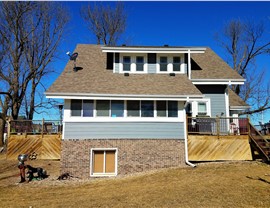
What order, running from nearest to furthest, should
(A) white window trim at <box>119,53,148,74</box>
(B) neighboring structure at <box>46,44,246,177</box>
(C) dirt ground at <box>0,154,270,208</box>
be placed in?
(C) dirt ground at <box>0,154,270,208</box>, (B) neighboring structure at <box>46,44,246,177</box>, (A) white window trim at <box>119,53,148,74</box>

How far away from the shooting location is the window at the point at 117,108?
39.5ft

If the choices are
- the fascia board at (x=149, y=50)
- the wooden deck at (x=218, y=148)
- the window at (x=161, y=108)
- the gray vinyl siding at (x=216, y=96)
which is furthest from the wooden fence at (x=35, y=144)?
the gray vinyl siding at (x=216, y=96)

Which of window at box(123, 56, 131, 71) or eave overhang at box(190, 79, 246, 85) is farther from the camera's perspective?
window at box(123, 56, 131, 71)

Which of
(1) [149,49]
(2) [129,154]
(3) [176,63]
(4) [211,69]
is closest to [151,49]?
(1) [149,49]

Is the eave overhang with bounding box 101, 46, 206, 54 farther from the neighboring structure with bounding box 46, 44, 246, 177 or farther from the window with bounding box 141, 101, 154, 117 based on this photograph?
the window with bounding box 141, 101, 154, 117

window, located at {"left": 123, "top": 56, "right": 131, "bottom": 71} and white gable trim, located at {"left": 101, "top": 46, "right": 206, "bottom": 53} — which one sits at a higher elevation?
white gable trim, located at {"left": 101, "top": 46, "right": 206, "bottom": 53}

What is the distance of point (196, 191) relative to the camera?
24.8ft

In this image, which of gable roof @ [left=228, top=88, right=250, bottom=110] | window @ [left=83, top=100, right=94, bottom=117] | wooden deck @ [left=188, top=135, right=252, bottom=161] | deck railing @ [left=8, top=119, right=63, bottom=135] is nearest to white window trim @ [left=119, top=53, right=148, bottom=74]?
window @ [left=83, top=100, right=94, bottom=117]

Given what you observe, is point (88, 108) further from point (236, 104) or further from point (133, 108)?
point (236, 104)

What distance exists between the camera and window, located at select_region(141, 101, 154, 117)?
12.2 meters

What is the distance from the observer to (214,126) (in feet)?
42.7

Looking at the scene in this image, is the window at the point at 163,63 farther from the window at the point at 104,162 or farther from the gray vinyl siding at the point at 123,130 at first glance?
the window at the point at 104,162

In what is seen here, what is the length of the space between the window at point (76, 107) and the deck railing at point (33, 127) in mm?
5881

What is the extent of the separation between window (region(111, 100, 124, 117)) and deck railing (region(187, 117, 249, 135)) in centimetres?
349
